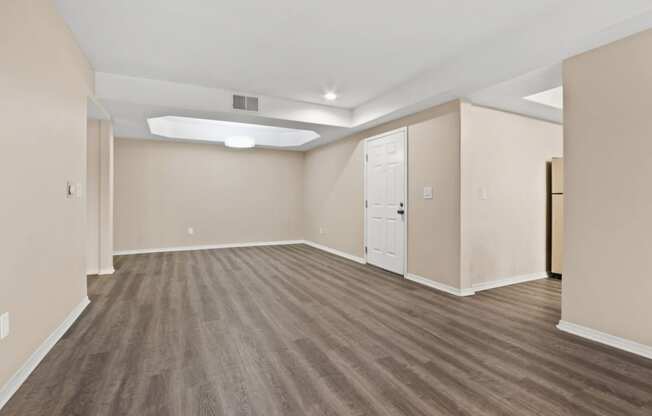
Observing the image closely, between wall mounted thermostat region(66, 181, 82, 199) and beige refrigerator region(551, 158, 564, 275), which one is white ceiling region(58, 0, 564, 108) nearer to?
wall mounted thermostat region(66, 181, 82, 199)

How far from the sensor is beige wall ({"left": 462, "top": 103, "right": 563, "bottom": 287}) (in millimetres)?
3787

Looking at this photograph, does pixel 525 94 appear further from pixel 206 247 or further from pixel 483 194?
pixel 206 247

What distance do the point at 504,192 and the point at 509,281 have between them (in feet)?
3.92

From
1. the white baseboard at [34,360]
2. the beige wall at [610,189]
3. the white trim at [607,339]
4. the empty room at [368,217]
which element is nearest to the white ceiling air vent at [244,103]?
the empty room at [368,217]

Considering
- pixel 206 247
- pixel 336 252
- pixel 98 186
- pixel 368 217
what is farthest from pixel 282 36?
pixel 206 247

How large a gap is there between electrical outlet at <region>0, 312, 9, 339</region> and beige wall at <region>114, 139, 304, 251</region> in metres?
4.99

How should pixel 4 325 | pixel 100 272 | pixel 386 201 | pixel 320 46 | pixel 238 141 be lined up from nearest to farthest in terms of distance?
pixel 4 325
pixel 320 46
pixel 100 272
pixel 386 201
pixel 238 141

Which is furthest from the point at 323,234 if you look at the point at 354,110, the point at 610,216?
the point at 610,216

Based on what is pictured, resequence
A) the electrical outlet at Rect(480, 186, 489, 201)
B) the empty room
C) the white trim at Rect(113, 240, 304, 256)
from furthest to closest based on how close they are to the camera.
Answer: the white trim at Rect(113, 240, 304, 256) → the electrical outlet at Rect(480, 186, 489, 201) → the empty room

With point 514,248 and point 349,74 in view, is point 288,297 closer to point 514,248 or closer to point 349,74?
point 349,74

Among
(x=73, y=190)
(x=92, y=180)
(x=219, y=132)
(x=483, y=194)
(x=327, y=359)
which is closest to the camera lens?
(x=327, y=359)

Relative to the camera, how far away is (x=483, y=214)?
3943 mm

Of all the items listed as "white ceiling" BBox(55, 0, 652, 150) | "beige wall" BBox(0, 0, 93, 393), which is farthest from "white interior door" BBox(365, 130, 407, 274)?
"beige wall" BBox(0, 0, 93, 393)

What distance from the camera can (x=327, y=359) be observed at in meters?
2.20
